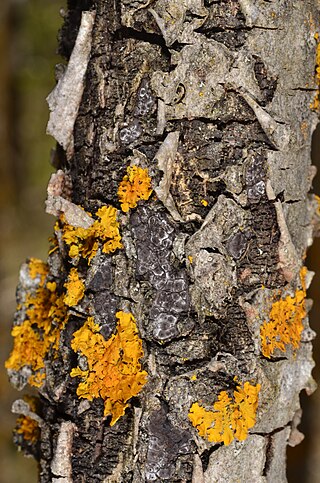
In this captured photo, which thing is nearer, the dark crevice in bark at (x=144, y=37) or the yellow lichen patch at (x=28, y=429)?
the dark crevice in bark at (x=144, y=37)

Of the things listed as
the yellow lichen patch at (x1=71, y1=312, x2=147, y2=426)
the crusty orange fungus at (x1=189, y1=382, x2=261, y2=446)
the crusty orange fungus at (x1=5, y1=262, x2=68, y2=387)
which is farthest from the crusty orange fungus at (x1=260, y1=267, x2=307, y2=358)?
the crusty orange fungus at (x1=5, y1=262, x2=68, y2=387)

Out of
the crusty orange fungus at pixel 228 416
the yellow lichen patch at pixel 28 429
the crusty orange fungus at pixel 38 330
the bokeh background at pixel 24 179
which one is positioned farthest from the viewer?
the bokeh background at pixel 24 179

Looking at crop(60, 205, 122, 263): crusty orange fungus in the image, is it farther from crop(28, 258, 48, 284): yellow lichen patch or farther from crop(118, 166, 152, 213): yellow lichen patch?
crop(28, 258, 48, 284): yellow lichen patch

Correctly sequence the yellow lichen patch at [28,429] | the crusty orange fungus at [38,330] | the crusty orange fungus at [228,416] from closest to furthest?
the crusty orange fungus at [228,416], the crusty orange fungus at [38,330], the yellow lichen patch at [28,429]

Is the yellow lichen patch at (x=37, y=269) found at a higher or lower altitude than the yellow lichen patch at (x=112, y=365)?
higher

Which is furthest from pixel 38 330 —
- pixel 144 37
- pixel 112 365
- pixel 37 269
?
pixel 144 37

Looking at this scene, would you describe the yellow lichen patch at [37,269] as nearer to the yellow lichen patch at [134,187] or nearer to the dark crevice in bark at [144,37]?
the yellow lichen patch at [134,187]

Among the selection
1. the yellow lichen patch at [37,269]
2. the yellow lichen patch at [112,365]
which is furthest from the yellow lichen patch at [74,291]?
the yellow lichen patch at [37,269]

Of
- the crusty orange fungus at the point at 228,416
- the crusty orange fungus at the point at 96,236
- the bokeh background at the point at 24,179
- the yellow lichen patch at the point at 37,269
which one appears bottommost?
the crusty orange fungus at the point at 228,416
